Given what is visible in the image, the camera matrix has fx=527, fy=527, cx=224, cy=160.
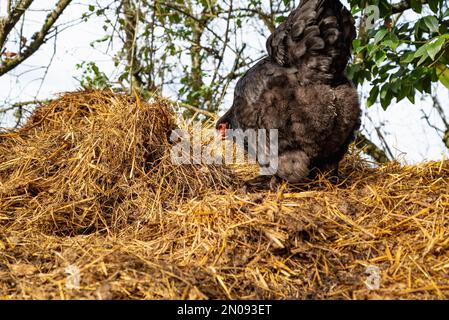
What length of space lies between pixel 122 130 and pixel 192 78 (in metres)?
3.89

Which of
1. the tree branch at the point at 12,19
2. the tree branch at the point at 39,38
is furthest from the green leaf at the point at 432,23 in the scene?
the tree branch at the point at 12,19

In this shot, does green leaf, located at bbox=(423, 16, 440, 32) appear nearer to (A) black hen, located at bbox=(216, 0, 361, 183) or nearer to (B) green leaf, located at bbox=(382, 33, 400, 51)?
(B) green leaf, located at bbox=(382, 33, 400, 51)

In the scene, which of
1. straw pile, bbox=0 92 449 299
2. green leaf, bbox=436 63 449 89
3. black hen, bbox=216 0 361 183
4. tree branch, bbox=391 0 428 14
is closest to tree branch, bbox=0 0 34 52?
straw pile, bbox=0 92 449 299

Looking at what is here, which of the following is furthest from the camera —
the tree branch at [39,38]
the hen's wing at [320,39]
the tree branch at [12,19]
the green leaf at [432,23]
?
the tree branch at [39,38]

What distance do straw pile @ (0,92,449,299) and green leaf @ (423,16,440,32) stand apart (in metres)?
0.94

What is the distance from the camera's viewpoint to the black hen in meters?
3.16

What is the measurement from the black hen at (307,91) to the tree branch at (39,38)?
3.10 meters

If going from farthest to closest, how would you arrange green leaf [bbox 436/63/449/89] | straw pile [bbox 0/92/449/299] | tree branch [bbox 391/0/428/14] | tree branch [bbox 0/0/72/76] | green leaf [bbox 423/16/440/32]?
tree branch [bbox 0/0/72/76] → tree branch [bbox 391/0/428/14] → green leaf [bbox 436/63/449/89] → green leaf [bbox 423/16/440/32] → straw pile [bbox 0/92/449/299]

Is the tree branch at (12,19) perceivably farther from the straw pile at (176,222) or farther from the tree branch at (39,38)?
the straw pile at (176,222)

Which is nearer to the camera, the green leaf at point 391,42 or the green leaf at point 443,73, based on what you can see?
the green leaf at point 391,42

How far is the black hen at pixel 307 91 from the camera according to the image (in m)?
3.16

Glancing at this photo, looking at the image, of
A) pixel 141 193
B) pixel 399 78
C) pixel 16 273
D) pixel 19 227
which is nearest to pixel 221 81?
pixel 399 78

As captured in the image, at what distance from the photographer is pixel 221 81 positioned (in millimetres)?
6789

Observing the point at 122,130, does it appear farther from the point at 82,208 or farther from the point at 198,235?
the point at 198,235
